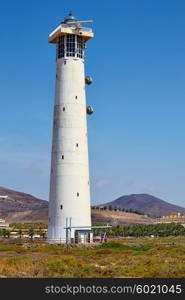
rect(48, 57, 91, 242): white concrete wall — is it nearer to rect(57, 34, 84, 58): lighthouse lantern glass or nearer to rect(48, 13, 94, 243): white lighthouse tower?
rect(48, 13, 94, 243): white lighthouse tower

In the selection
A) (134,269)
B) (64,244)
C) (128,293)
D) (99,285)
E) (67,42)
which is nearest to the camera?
(128,293)

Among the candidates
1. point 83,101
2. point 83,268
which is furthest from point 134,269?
point 83,101

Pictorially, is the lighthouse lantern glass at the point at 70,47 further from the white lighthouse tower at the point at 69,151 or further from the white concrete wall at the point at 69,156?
the white concrete wall at the point at 69,156

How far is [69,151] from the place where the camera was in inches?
2581

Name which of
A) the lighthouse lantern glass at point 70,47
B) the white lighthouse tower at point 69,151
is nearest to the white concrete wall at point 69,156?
the white lighthouse tower at point 69,151

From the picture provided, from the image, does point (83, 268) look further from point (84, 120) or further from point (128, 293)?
point (84, 120)

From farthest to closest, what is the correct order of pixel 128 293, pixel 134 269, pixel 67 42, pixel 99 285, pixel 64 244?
pixel 67 42, pixel 64 244, pixel 134 269, pixel 99 285, pixel 128 293

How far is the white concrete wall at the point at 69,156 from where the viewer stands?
213 ft

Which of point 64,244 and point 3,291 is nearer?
point 3,291

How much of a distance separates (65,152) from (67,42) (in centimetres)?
1291

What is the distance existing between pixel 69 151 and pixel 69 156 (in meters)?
0.53

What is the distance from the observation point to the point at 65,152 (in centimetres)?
6562

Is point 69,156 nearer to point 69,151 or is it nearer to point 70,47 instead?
point 69,151

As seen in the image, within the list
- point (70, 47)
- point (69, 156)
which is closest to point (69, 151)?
point (69, 156)
